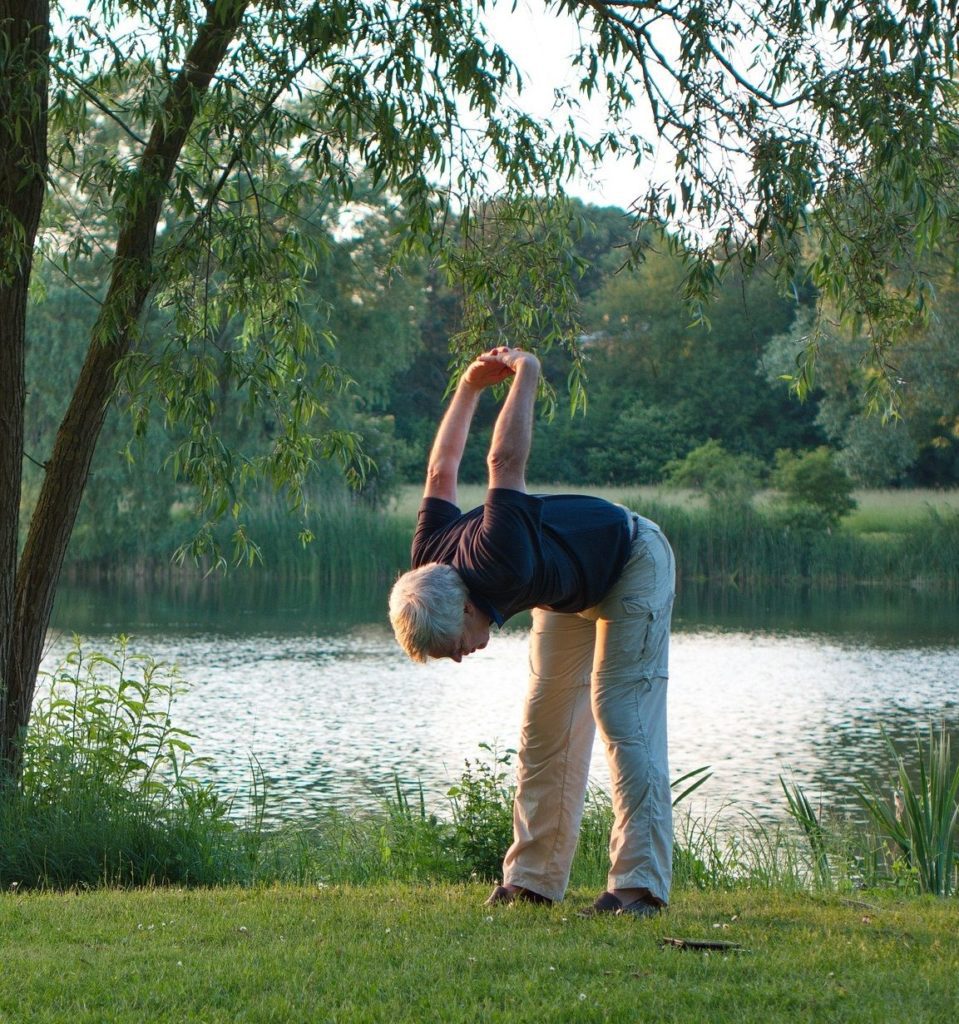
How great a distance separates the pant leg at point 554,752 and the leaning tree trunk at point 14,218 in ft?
9.94

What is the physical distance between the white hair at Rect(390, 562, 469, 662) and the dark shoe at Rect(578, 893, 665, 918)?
0.92 metres

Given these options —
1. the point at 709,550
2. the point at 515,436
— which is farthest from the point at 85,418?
the point at 709,550

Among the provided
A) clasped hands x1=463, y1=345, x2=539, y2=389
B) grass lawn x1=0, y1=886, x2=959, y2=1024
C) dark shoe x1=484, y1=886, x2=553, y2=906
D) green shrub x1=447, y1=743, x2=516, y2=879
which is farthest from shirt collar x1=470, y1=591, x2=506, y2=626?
green shrub x1=447, y1=743, x2=516, y2=879

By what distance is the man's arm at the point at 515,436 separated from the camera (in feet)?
12.4

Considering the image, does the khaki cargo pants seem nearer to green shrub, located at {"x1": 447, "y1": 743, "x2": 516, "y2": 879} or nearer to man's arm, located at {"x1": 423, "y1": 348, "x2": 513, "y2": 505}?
man's arm, located at {"x1": 423, "y1": 348, "x2": 513, "y2": 505}

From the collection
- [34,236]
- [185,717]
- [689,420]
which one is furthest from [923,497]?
[34,236]

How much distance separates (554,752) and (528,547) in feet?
2.75

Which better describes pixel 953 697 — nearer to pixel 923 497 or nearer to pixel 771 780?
pixel 771 780

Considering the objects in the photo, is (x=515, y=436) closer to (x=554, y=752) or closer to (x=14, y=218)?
(x=554, y=752)

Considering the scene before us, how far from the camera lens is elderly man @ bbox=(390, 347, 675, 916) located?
12.2 feet

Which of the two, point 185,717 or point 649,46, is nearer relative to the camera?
point 649,46

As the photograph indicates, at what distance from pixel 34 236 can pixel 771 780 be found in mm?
6601

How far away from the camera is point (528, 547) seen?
12.1 feet

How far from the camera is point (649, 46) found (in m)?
6.30
